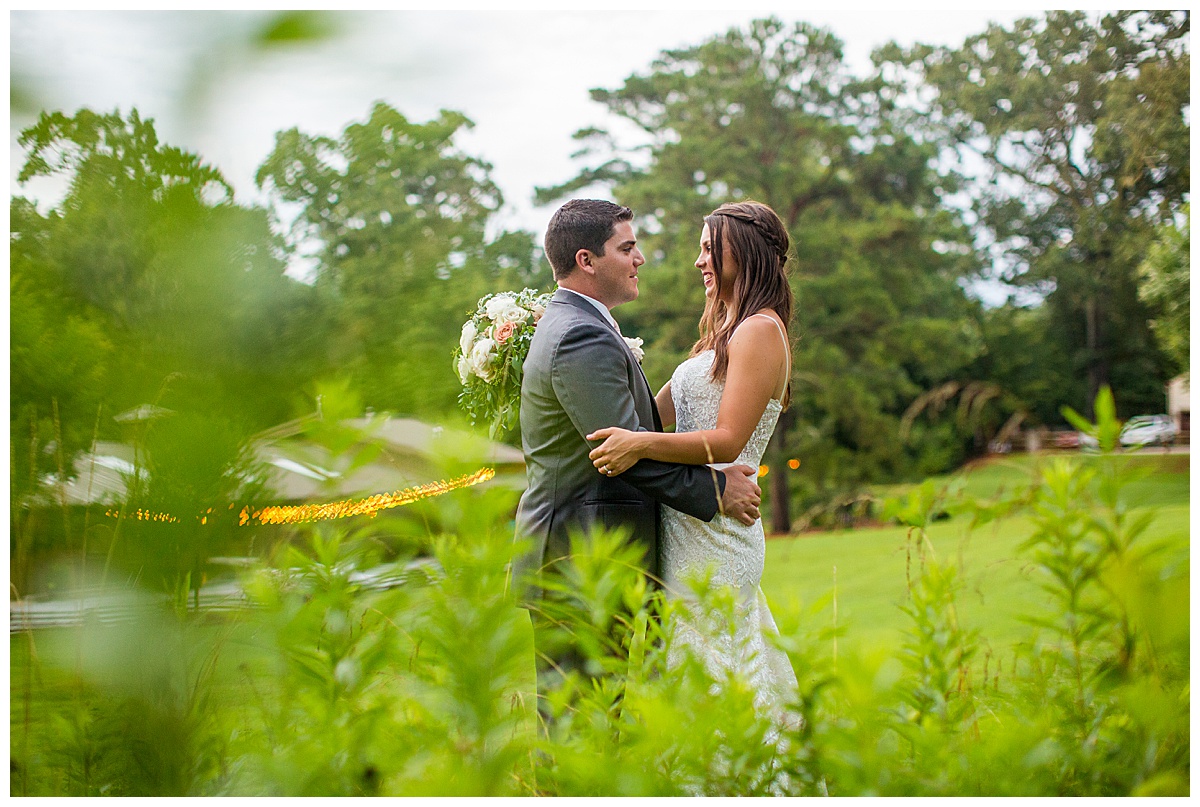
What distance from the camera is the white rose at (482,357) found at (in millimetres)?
2582

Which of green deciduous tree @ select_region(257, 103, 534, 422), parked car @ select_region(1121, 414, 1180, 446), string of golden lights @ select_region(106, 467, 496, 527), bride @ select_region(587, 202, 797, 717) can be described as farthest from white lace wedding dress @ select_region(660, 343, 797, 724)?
green deciduous tree @ select_region(257, 103, 534, 422)

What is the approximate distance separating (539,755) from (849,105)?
19.6 m

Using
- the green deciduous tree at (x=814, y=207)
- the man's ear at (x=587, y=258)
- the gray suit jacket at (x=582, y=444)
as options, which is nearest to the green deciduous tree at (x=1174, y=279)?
the green deciduous tree at (x=814, y=207)

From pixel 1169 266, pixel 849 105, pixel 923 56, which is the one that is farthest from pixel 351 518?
pixel 923 56

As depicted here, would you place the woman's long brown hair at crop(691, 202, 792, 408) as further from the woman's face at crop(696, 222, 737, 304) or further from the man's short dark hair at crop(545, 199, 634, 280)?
the man's short dark hair at crop(545, 199, 634, 280)

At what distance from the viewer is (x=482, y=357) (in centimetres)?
260

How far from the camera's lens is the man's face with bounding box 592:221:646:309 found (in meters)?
2.58

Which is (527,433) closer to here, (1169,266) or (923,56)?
(1169,266)

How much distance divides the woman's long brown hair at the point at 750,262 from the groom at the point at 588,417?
29 cm

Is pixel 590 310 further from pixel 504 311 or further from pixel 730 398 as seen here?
pixel 730 398

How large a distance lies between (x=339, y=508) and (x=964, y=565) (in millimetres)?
917

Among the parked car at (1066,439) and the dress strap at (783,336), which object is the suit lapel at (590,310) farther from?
the parked car at (1066,439)

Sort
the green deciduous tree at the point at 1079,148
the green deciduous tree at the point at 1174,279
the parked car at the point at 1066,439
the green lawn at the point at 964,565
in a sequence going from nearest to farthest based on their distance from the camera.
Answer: the green lawn at the point at 964,565
the parked car at the point at 1066,439
the green deciduous tree at the point at 1174,279
the green deciduous tree at the point at 1079,148

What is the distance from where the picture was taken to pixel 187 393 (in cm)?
81
